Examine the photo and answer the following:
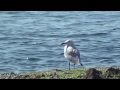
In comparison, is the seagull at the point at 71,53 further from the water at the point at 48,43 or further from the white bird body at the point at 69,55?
the water at the point at 48,43

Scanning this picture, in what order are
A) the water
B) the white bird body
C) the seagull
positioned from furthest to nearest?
the white bird body
the seagull
the water

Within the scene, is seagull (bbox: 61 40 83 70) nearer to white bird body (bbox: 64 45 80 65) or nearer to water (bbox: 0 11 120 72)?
white bird body (bbox: 64 45 80 65)

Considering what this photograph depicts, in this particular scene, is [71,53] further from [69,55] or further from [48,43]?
[48,43]

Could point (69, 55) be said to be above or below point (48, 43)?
below

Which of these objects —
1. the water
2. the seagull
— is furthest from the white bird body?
the water

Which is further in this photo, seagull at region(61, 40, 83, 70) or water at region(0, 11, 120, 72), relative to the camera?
seagull at region(61, 40, 83, 70)

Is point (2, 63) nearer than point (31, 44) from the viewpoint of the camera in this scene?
Yes

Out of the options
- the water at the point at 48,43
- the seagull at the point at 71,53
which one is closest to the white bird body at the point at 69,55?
the seagull at the point at 71,53

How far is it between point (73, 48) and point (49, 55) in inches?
45.6

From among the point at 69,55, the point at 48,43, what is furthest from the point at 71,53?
the point at 48,43

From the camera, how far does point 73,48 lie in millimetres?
5488
